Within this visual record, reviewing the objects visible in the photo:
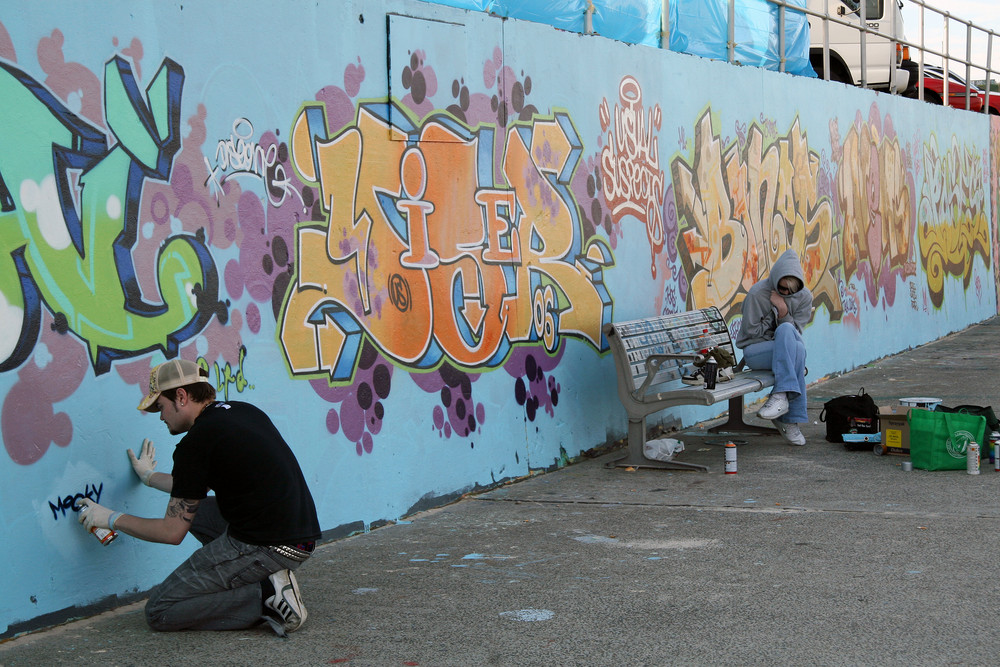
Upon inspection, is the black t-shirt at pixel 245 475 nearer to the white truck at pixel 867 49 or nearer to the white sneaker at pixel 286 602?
the white sneaker at pixel 286 602

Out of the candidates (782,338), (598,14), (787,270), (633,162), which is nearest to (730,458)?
(782,338)

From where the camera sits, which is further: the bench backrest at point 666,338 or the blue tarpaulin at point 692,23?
the blue tarpaulin at point 692,23

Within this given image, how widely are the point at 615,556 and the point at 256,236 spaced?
232 cm

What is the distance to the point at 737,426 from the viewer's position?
29.2 feet

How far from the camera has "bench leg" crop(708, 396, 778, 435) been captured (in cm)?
884

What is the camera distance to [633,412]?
7543 mm

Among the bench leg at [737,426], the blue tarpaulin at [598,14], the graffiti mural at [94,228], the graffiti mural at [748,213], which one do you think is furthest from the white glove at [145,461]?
the graffiti mural at [748,213]

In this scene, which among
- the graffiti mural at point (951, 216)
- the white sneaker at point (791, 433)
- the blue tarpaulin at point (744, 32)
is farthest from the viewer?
the graffiti mural at point (951, 216)

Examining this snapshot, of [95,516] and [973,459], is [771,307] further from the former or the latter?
[95,516]

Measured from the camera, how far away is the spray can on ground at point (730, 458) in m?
7.25

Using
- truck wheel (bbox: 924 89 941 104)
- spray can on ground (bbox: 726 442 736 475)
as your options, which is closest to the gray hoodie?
spray can on ground (bbox: 726 442 736 475)

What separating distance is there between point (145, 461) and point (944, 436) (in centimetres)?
492

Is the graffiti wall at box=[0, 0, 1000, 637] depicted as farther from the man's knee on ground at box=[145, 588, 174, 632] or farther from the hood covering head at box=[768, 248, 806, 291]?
the hood covering head at box=[768, 248, 806, 291]

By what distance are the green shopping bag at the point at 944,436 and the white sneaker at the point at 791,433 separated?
45.7 inches
